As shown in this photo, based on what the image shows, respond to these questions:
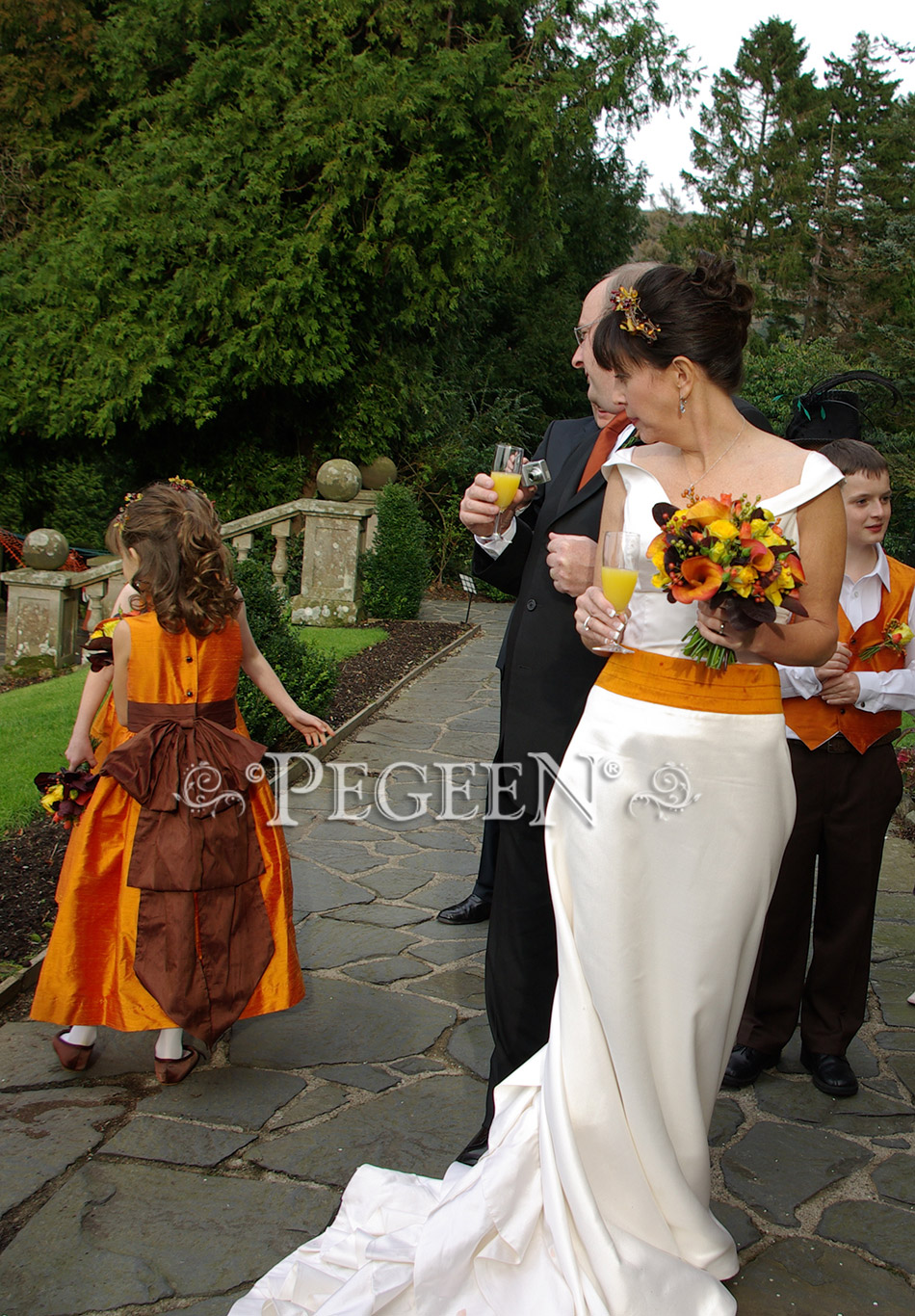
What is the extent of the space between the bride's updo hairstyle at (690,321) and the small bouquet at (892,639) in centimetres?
141

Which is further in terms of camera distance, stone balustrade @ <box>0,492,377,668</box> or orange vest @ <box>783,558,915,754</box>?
stone balustrade @ <box>0,492,377,668</box>

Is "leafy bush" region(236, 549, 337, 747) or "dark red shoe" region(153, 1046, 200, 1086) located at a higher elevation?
"leafy bush" region(236, 549, 337, 747)

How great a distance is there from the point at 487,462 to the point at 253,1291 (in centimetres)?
1798

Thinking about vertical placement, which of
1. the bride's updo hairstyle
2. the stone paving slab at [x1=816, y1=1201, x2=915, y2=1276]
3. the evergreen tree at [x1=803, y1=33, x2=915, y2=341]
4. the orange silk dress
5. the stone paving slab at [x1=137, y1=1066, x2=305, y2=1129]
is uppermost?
the evergreen tree at [x1=803, y1=33, x2=915, y2=341]

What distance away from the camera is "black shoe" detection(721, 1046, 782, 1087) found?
374 cm

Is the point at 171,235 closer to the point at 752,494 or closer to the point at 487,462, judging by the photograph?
the point at 487,462

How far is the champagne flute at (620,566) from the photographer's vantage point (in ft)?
8.02

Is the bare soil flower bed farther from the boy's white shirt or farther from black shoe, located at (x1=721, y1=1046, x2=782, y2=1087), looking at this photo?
the boy's white shirt

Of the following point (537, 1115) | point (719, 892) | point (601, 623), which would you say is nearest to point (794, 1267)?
point (537, 1115)

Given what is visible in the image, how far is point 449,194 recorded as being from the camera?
51.1 feet

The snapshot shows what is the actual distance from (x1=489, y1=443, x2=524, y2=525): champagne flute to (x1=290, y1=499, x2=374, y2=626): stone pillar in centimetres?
986

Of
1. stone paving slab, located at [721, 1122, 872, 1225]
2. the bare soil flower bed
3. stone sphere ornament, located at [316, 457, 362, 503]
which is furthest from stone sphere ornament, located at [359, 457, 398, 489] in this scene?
stone paving slab, located at [721, 1122, 872, 1225]

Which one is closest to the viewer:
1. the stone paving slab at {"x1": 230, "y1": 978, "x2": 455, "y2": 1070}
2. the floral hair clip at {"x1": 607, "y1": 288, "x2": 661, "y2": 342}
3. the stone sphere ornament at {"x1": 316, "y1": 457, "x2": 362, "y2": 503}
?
the floral hair clip at {"x1": 607, "y1": 288, "x2": 661, "y2": 342}

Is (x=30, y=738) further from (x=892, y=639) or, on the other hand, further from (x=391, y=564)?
(x=391, y=564)
